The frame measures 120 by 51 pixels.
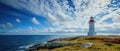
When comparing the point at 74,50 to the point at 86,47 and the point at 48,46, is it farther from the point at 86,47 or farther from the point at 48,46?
the point at 48,46

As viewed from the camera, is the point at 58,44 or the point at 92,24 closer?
the point at 58,44

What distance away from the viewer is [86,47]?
92.2 ft

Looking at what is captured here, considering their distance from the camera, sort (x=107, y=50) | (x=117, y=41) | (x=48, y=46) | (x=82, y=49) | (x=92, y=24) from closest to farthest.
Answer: (x=107, y=50), (x=82, y=49), (x=117, y=41), (x=48, y=46), (x=92, y=24)

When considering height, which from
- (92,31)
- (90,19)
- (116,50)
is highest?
(90,19)

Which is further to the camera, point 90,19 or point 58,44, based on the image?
point 90,19

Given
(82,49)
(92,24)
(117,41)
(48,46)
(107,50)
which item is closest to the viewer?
(107,50)

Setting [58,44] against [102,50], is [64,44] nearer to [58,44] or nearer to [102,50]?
[58,44]

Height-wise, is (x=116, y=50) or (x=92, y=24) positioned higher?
(x=92, y=24)

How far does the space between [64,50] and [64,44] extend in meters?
5.33

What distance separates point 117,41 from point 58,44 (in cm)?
1192

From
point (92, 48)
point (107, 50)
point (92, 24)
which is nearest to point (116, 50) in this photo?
point (107, 50)

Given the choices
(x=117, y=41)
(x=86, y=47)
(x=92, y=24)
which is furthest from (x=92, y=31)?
(x=86, y=47)

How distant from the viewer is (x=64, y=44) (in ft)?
107

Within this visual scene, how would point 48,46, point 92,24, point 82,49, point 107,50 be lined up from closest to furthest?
point 107,50
point 82,49
point 48,46
point 92,24
